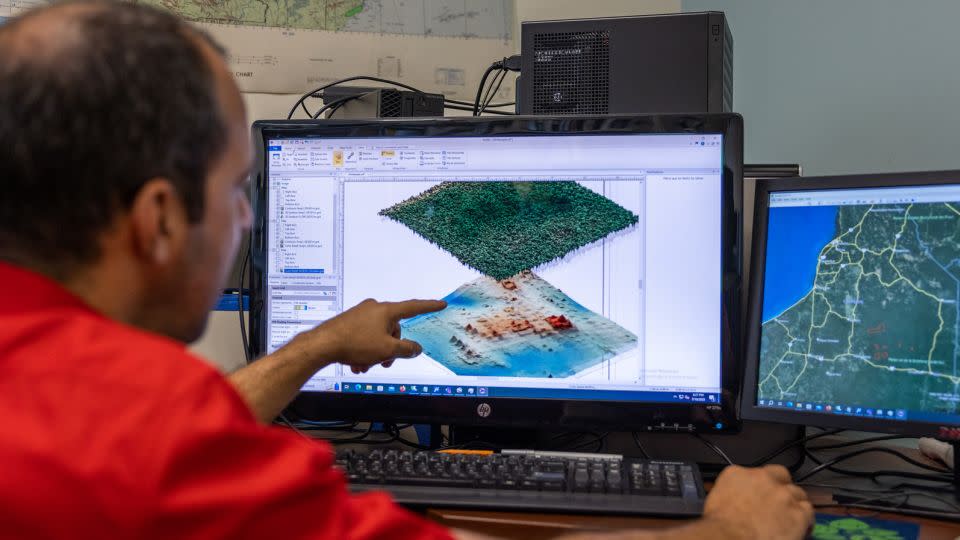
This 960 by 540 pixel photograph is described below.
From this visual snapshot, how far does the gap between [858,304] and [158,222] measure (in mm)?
832

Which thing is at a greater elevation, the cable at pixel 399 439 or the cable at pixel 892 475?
the cable at pixel 892 475

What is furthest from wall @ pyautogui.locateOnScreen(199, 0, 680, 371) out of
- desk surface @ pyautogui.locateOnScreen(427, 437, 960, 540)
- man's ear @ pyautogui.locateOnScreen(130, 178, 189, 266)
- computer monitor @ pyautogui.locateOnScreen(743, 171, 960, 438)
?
man's ear @ pyautogui.locateOnScreen(130, 178, 189, 266)

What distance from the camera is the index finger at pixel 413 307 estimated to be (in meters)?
1.17

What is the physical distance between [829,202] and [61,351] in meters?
0.91

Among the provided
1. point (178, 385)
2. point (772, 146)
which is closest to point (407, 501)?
point (178, 385)

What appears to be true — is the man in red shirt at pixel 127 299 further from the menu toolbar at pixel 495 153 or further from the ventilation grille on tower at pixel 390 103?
the ventilation grille on tower at pixel 390 103

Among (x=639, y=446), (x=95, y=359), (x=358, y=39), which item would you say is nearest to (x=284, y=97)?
(x=358, y=39)

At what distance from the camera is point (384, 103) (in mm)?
1696

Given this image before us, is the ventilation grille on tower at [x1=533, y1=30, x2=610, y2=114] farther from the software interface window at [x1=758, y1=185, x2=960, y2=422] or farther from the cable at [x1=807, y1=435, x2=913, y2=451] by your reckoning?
the cable at [x1=807, y1=435, x2=913, y2=451]

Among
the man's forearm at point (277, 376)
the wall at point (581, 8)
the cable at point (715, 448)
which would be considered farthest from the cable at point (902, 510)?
the wall at point (581, 8)

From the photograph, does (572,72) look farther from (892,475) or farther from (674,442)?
(892,475)

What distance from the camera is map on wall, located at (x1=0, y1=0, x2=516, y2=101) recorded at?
2.39 metres

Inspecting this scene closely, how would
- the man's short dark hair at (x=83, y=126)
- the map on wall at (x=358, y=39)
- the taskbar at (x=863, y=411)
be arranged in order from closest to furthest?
the man's short dark hair at (x=83, y=126) → the taskbar at (x=863, y=411) → the map on wall at (x=358, y=39)

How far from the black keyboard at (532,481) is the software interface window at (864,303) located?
0.66 ft
